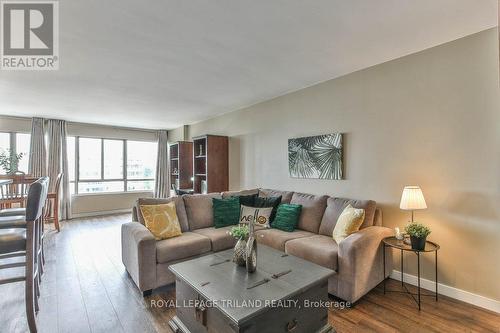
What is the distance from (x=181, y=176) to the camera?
6191 millimetres

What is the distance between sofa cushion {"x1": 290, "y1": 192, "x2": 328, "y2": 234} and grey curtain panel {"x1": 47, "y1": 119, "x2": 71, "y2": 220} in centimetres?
579

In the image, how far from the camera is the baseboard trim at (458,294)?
216cm

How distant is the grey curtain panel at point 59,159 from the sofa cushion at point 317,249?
19.2ft

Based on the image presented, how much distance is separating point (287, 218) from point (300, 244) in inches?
24.0

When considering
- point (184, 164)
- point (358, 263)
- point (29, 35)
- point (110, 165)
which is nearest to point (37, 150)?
point (110, 165)

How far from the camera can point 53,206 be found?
5137 mm

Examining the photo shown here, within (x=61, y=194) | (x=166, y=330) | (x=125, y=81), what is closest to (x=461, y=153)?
(x=166, y=330)

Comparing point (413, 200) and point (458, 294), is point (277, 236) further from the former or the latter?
point (458, 294)

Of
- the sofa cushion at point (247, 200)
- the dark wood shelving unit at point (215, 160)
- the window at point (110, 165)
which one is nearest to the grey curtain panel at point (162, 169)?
the window at point (110, 165)

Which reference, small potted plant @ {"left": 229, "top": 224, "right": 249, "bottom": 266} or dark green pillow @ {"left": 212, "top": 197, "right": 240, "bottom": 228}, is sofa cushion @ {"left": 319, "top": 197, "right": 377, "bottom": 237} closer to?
dark green pillow @ {"left": 212, "top": 197, "right": 240, "bottom": 228}

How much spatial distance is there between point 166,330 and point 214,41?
2.52m

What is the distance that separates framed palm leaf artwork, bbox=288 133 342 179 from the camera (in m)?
3.26

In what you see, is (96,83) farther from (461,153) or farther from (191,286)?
(461,153)

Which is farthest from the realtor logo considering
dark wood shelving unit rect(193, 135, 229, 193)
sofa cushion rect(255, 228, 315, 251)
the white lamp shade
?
the white lamp shade
